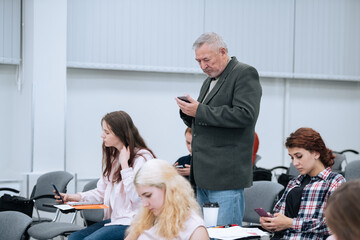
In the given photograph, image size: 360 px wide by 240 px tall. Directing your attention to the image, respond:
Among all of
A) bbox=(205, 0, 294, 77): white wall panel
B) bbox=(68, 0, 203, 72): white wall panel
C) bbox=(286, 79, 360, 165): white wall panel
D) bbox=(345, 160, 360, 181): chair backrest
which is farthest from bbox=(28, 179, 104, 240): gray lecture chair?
bbox=(286, 79, 360, 165): white wall panel

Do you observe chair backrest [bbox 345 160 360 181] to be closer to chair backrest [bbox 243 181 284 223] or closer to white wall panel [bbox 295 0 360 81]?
chair backrest [bbox 243 181 284 223]

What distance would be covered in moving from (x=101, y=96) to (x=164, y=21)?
49.7 inches

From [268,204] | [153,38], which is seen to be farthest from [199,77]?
[268,204]

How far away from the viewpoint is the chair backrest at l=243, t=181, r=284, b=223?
3768 mm

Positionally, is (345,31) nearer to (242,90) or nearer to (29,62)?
(29,62)

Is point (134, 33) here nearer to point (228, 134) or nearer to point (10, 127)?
point (10, 127)

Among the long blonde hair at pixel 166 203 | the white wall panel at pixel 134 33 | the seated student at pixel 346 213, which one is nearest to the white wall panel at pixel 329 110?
the white wall panel at pixel 134 33

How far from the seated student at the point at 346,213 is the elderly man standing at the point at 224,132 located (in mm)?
1554

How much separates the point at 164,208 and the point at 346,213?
4.40ft

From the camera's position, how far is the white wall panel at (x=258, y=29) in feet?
22.9

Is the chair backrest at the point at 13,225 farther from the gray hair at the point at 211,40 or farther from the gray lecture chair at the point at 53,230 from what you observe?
the gray hair at the point at 211,40

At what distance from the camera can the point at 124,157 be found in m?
3.28

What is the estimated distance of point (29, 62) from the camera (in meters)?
5.93

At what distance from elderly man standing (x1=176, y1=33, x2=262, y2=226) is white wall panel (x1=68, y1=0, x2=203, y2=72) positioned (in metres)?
3.76
